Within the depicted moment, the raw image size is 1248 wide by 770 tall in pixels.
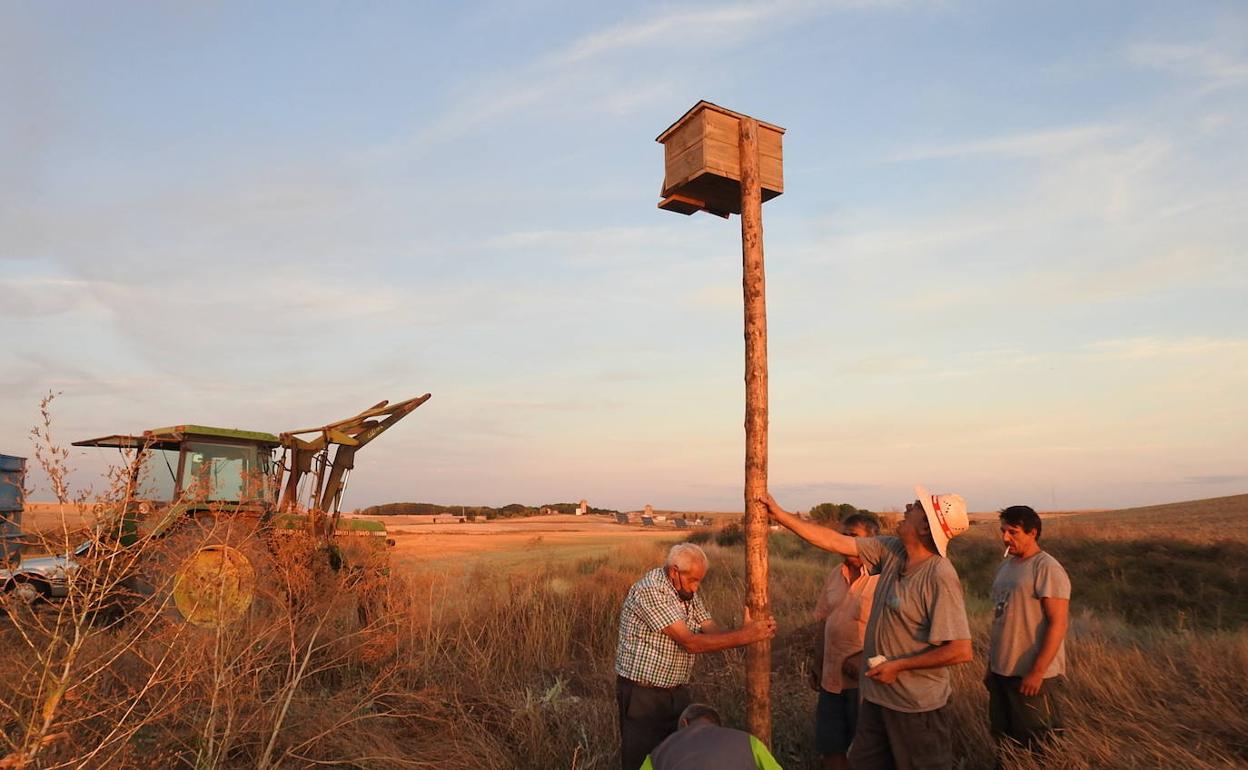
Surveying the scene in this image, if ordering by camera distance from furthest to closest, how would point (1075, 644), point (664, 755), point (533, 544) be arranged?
point (533, 544)
point (1075, 644)
point (664, 755)

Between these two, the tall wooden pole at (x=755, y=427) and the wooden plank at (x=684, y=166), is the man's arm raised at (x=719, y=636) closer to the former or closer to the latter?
the tall wooden pole at (x=755, y=427)

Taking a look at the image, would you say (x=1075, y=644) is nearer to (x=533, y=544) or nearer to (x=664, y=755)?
(x=664, y=755)

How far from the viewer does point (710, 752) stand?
277 cm

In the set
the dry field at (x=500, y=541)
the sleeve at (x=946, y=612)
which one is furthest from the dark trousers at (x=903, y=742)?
A: the dry field at (x=500, y=541)

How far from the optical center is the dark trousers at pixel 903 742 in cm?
373

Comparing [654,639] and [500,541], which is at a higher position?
[654,639]

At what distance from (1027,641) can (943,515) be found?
3.58 ft

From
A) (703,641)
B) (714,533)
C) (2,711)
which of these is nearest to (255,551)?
(2,711)

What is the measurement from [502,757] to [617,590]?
6691 millimetres

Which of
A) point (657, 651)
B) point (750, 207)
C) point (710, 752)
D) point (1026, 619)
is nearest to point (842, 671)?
point (1026, 619)

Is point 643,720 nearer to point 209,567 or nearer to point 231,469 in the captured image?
point 209,567

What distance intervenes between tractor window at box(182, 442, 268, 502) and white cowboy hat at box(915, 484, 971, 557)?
828 cm

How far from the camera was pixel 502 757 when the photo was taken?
5.60 meters

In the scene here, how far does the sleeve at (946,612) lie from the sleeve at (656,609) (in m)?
1.15
